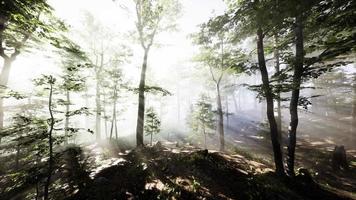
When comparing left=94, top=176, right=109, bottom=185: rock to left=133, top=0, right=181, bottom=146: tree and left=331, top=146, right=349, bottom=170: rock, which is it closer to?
left=133, top=0, right=181, bottom=146: tree

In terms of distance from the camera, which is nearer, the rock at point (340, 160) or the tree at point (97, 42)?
the rock at point (340, 160)

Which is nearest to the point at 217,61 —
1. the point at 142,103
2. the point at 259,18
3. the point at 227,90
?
the point at 142,103

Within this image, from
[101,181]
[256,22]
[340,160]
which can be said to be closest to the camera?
[256,22]

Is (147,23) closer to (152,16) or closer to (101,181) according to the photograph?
(152,16)

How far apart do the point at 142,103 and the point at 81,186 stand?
857cm

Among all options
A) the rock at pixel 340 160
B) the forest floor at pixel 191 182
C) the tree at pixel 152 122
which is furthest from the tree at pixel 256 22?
the tree at pixel 152 122

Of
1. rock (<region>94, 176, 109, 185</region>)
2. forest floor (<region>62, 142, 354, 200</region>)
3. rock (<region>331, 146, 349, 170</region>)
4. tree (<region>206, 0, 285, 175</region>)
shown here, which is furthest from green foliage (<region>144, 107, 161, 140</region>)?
rock (<region>331, 146, 349, 170</region>)

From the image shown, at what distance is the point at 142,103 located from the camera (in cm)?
1652

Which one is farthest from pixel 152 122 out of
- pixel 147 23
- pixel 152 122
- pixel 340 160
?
pixel 340 160

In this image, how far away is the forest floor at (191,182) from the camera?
8227 mm

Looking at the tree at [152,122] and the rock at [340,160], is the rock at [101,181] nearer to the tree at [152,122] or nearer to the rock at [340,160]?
the tree at [152,122]

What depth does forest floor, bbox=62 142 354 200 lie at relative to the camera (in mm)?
8227

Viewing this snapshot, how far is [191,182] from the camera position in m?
9.31

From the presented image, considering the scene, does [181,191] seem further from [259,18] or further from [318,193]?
[259,18]
